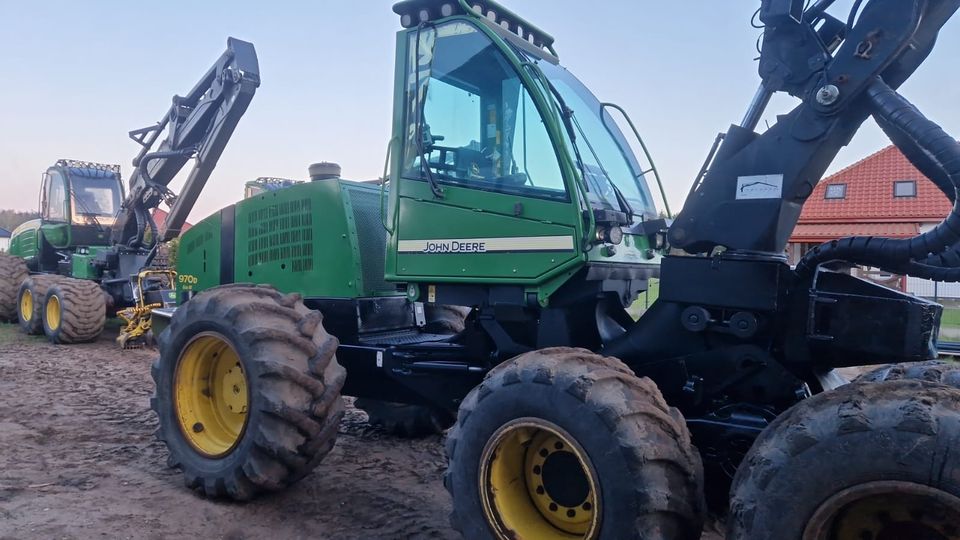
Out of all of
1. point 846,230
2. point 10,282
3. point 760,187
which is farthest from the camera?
point 846,230

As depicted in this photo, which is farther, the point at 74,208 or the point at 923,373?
the point at 74,208

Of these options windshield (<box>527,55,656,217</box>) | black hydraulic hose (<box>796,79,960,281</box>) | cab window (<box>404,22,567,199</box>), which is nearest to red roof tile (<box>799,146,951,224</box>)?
windshield (<box>527,55,656,217</box>)

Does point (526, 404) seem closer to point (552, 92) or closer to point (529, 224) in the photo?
point (529, 224)

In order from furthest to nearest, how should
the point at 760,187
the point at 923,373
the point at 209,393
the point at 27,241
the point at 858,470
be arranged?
the point at 27,241 < the point at 209,393 < the point at 923,373 < the point at 760,187 < the point at 858,470

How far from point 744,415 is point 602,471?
39.7 inches

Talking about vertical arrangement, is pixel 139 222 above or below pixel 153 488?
above

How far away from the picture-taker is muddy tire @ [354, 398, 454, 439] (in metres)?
6.21

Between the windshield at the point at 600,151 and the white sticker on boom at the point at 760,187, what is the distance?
2.62ft

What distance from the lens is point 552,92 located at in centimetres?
420

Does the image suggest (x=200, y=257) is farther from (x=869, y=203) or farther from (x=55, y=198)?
(x=869, y=203)

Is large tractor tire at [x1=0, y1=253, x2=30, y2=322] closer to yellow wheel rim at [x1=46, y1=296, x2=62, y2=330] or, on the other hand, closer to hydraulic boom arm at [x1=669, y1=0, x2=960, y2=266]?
yellow wheel rim at [x1=46, y1=296, x2=62, y2=330]

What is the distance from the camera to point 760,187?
3533mm

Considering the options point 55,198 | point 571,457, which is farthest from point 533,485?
point 55,198

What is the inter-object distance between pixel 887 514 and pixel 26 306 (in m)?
14.9
